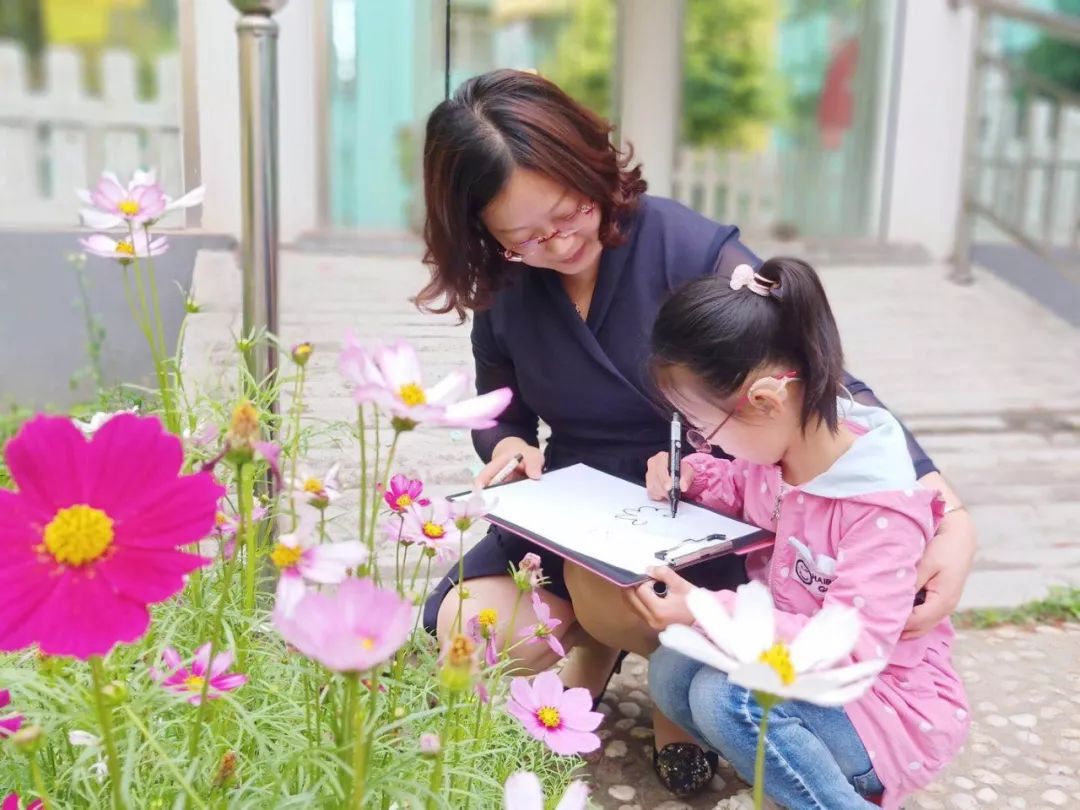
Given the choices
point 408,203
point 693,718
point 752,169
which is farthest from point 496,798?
point 752,169

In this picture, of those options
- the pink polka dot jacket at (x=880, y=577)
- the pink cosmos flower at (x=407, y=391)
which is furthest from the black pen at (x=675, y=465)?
the pink cosmos flower at (x=407, y=391)

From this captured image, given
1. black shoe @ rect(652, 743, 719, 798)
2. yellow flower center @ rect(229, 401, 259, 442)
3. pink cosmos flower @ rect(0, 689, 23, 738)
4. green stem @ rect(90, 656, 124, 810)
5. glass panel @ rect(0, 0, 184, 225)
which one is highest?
glass panel @ rect(0, 0, 184, 225)

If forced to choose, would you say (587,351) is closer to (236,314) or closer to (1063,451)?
(236,314)

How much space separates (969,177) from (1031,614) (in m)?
2.54

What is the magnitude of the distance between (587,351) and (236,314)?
23.1 inches

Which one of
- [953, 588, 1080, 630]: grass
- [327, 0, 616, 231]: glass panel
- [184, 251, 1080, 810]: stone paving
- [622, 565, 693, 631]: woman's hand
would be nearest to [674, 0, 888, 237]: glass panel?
[184, 251, 1080, 810]: stone paving

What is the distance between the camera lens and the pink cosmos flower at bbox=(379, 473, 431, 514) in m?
0.94

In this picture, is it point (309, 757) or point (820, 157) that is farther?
point (820, 157)

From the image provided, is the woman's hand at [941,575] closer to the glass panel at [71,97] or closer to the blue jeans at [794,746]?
the blue jeans at [794,746]

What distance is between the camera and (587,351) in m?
1.45

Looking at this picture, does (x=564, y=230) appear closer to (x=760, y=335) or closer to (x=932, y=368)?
(x=760, y=335)

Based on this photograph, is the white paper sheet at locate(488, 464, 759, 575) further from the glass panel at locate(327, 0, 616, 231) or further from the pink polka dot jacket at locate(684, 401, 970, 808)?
the glass panel at locate(327, 0, 616, 231)

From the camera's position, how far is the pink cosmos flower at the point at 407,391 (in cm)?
52

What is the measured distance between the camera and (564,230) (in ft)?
Result: 4.32
